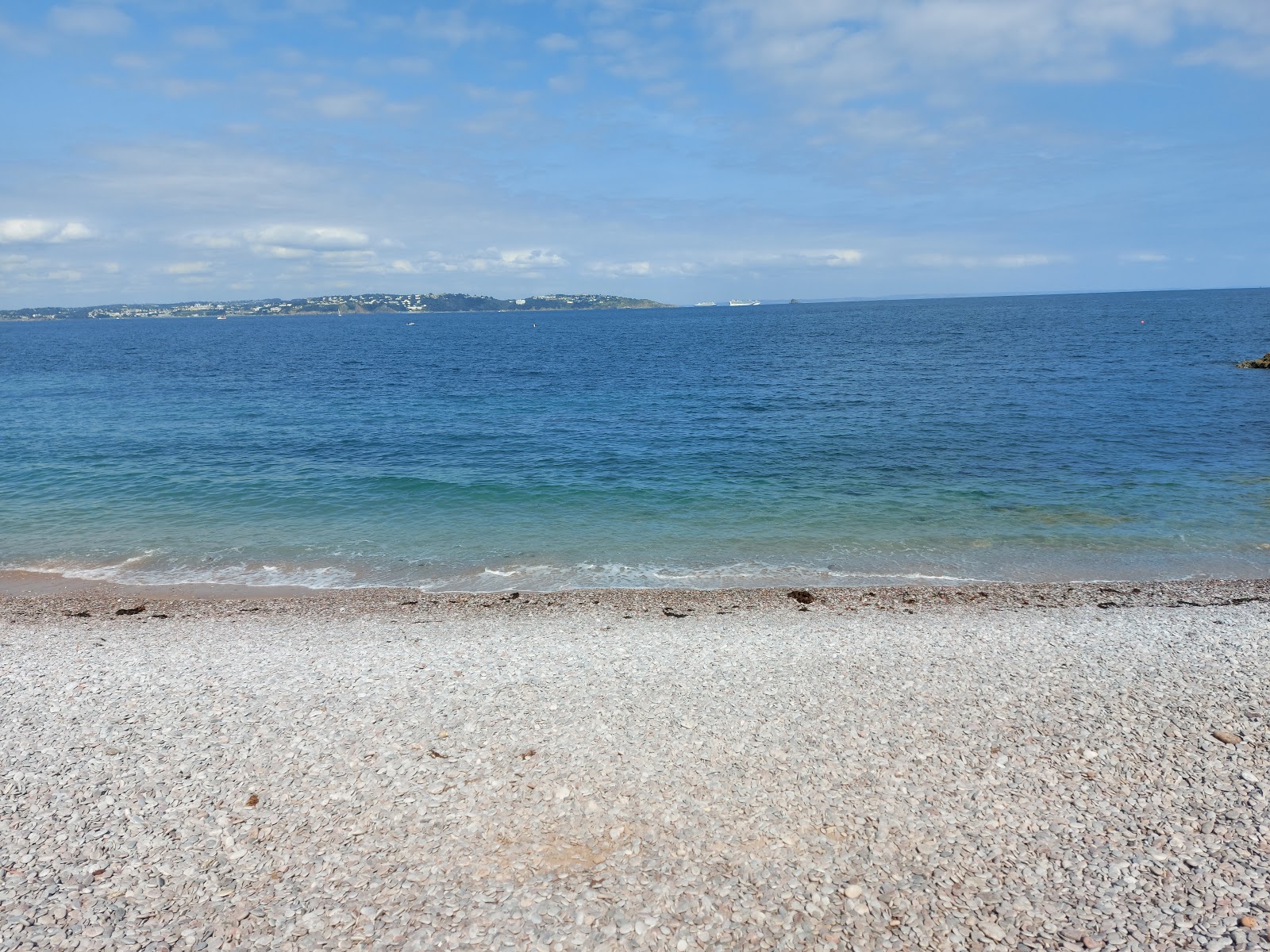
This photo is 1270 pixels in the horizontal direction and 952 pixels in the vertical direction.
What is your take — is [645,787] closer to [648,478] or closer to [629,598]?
[629,598]

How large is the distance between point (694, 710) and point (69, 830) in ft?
26.3

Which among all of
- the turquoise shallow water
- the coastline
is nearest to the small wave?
the turquoise shallow water

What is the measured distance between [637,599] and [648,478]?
464 inches

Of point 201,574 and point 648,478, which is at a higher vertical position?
point 648,478

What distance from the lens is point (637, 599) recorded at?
17812mm

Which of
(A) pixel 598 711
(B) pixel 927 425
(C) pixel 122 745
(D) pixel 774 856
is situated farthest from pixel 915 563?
(B) pixel 927 425

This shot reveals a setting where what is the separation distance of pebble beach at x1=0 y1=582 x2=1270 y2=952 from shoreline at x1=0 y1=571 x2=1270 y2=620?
1.67m

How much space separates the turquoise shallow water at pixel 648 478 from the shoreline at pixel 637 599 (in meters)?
0.87

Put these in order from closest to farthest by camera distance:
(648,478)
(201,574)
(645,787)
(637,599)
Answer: (645,787), (637,599), (201,574), (648,478)

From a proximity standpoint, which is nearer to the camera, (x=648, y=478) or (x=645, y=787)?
(x=645, y=787)

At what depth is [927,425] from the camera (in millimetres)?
39719

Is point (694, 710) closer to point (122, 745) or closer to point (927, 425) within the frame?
point (122, 745)

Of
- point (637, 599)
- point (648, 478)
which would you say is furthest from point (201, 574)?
point (648, 478)

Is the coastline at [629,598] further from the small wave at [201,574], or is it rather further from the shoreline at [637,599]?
the small wave at [201,574]
